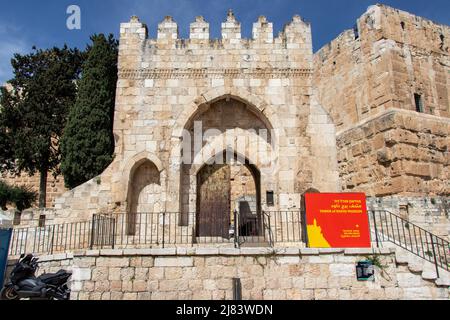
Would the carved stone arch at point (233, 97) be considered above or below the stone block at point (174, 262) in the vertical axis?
above

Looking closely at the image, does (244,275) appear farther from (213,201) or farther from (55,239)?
(213,201)

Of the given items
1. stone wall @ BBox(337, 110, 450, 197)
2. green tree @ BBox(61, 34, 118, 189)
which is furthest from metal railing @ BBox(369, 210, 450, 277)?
green tree @ BBox(61, 34, 118, 189)

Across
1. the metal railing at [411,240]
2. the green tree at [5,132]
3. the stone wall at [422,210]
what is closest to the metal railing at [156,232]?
the metal railing at [411,240]

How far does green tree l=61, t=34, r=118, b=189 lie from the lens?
14.4m

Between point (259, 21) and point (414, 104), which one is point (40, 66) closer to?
point (259, 21)

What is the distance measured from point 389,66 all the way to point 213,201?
9.17 meters

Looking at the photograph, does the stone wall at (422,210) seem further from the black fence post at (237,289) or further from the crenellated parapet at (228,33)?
the black fence post at (237,289)

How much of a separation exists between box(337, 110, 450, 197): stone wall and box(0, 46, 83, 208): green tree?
1290 centimetres

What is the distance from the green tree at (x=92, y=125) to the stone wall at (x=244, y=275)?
23.2 feet

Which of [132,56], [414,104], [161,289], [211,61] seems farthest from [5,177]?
[414,104]

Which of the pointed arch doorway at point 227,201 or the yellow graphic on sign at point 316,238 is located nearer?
the yellow graphic on sign at point 316,238

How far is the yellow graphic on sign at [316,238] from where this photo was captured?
827cm

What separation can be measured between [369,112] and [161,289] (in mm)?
12313

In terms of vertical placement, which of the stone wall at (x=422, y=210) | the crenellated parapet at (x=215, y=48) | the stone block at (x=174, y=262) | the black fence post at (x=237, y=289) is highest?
the crenellated parapet at (x=215, y=48)
